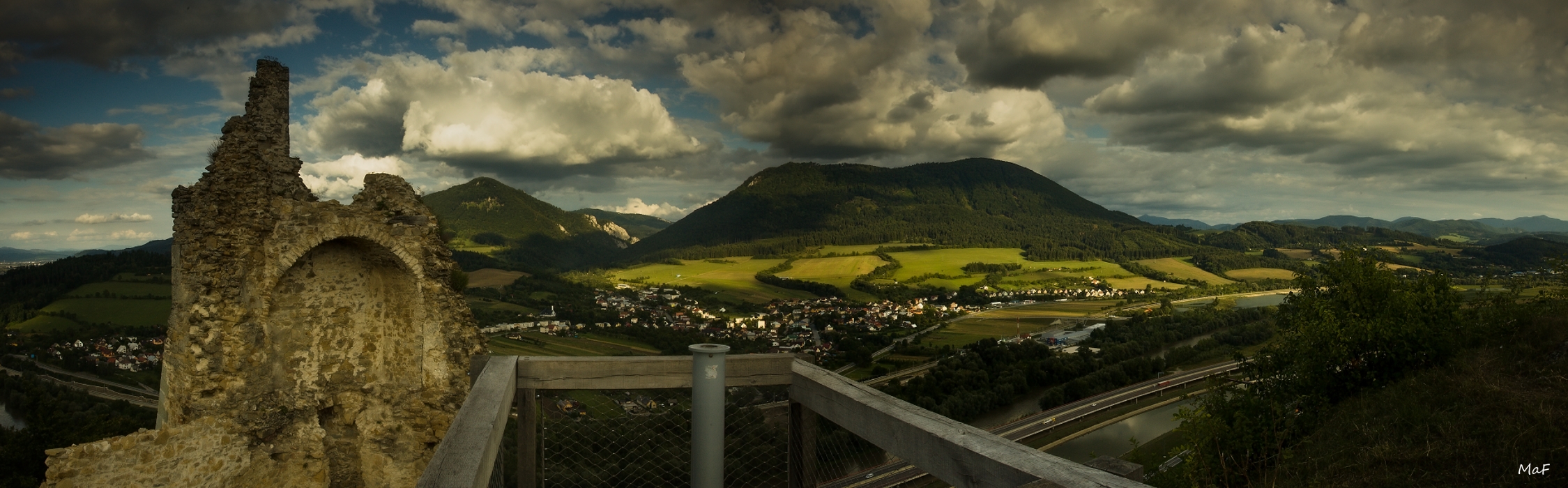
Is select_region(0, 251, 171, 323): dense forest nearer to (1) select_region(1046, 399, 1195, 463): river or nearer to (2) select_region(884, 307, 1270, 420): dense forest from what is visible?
(2) select_region(884, 307, 1270, 420): dense forest

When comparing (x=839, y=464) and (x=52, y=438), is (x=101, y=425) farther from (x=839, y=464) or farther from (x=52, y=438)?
(x=839, y=464)

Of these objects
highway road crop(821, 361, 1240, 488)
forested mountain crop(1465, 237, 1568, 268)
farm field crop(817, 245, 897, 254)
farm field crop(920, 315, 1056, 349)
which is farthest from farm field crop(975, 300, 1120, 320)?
farm field crop(817, 245, 897, 254)

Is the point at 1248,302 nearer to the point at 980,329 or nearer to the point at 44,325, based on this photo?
the point at 980,329

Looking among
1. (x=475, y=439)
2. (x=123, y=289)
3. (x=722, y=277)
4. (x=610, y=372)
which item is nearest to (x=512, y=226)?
(x=722, y=277)

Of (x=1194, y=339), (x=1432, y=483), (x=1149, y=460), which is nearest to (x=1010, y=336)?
(x=1194, y=339)

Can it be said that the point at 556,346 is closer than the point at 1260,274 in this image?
Yes
